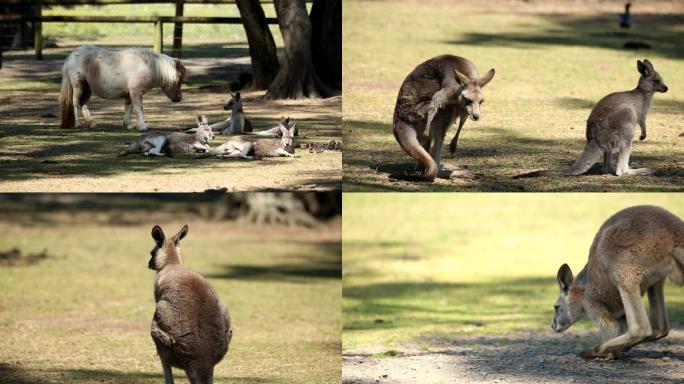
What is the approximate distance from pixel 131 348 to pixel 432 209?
39.6 feet

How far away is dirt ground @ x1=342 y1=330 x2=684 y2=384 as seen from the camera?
767 cm

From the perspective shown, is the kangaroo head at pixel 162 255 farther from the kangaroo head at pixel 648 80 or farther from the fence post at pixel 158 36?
the fence post at pixel 158 36

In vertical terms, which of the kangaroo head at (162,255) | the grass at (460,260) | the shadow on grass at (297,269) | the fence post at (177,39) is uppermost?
the fence post at (177,39)

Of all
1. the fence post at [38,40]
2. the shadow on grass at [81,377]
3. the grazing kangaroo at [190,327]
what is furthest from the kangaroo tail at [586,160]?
the fence post at [38,40]

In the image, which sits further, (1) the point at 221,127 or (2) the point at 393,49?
(2) the point at 393,49

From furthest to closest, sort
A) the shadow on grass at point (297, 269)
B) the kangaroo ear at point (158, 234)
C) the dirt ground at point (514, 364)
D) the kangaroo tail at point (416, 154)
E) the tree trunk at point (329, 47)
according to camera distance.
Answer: the shadow on grass at point (297, 269)
the tree trunk at point (329, 47)
the kangaroo tail at point (416, 154)
the dirt ground at point (514, 364)
the kangaroo ear at point (158, 234)

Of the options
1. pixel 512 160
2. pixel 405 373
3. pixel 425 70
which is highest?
pixel 425 70

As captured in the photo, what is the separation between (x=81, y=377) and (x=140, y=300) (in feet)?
16.7

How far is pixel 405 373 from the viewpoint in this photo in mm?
7992

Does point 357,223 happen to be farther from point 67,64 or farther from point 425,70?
point 425,70

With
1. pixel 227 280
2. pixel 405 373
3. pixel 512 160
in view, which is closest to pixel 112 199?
pixel 227 280

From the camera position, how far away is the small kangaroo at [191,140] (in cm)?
1114

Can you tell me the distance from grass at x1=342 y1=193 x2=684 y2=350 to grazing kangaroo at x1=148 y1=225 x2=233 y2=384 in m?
3.03

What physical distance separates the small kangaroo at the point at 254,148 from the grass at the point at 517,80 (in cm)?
64
